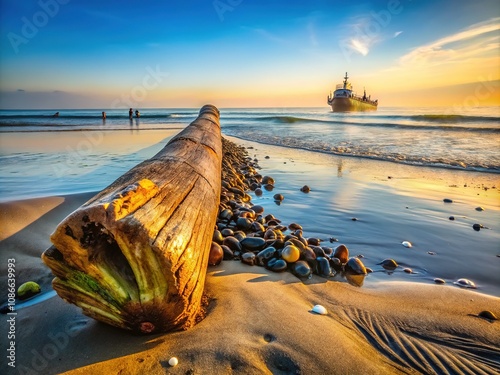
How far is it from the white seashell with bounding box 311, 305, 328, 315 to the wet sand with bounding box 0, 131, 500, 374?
0.13 feet

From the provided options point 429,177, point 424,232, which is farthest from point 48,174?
point 429,177

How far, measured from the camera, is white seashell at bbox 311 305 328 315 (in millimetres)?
1897

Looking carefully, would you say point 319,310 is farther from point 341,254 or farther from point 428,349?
point 341,254

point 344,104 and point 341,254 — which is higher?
point 344,104

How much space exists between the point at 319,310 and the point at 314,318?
0.12 meters

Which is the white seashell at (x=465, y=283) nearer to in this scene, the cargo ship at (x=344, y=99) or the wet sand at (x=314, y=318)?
the wet sand at (x=314, y=318)

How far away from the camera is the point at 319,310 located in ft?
6.28

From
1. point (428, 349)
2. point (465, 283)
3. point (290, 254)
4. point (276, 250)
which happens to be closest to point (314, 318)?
point (428, 349)

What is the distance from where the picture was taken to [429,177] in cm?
641

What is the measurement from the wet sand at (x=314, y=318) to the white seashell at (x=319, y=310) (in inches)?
1.6

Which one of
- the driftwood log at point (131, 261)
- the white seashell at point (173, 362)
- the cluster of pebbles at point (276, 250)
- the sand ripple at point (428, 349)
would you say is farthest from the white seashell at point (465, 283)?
the white seashell at point (173, 362)

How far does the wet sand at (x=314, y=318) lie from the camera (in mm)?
1440

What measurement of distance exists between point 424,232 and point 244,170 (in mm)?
4089

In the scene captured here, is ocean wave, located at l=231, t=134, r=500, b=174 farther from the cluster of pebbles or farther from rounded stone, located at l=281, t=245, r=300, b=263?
rounded stone, located at l=281, t=245, r=300, b=263
